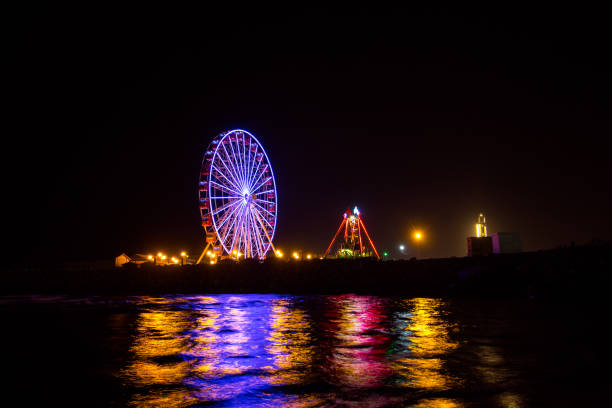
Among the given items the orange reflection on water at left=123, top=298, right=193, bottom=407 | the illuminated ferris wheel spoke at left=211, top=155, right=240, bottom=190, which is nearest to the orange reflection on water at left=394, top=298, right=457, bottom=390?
the orange reflection on water at left=123, top=298, right=193, bottom=407

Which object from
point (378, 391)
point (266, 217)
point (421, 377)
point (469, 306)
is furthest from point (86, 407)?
point (266, 217)

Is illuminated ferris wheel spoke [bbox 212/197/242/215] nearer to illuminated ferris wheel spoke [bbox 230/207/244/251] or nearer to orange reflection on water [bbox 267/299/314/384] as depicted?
illuminated ferris wheel spoke [bbox 230/207/244/251]

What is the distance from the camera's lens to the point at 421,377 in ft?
16.0

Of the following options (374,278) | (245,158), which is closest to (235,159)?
(245,158)

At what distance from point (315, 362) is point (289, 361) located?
1.15 feet

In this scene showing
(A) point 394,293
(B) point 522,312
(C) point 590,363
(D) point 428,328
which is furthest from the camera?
(A) point 394,293

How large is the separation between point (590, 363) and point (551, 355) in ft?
1.74

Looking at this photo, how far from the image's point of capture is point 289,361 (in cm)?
581

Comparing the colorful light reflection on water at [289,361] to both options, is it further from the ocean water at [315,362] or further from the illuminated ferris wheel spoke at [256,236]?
the illuminated ferris wheel spoke at [256,236]

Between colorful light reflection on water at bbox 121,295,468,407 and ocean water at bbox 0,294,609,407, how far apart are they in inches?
0.7

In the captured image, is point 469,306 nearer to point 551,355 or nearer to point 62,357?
point 551,355

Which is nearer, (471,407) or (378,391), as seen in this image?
(471,407)

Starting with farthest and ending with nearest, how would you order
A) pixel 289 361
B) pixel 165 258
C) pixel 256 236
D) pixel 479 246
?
pixel 165 258, pixel 256 236, pixel 479 246, pixel 289 361

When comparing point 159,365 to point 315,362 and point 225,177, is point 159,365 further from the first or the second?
point 225,177
